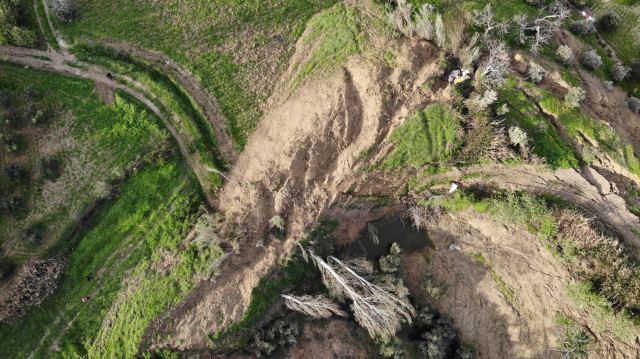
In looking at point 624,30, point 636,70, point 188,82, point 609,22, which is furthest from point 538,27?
point 188,82

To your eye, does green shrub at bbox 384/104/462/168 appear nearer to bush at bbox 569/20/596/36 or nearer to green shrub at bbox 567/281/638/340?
green shrub at bbox 567/281/638/340

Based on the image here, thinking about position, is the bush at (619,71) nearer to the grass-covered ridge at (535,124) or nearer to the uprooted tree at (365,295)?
the grass-covered ridge at (535,124)

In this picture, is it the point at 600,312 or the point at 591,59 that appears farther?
the point at 591,59

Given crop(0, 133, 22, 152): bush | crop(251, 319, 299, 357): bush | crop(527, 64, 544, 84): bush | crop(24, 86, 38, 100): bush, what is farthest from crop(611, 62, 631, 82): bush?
crop(0, 133, 22, 152): bush

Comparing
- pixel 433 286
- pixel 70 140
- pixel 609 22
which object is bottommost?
pixel 433 286

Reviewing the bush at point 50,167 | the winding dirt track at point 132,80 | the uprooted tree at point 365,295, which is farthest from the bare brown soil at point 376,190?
the bush at point 50,167

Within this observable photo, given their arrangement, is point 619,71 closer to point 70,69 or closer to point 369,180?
point 369,180
